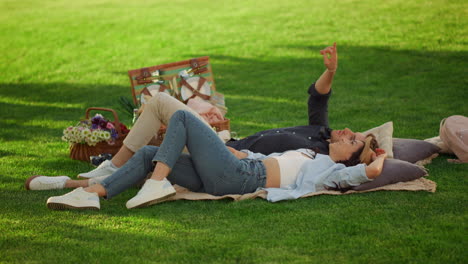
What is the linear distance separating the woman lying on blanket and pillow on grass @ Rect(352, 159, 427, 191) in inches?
3.8

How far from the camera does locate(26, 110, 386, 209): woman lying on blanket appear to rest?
423 centimetres

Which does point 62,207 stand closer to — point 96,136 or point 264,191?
point 264,191

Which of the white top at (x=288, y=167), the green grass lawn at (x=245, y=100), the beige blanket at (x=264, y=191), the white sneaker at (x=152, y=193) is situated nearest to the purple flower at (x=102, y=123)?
the green grass lawn at (x=245, y=100)

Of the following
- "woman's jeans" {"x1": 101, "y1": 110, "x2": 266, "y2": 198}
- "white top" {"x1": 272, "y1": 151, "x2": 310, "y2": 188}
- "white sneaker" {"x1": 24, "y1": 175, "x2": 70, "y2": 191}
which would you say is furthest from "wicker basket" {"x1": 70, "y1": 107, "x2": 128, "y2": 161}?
"white top" {"x1": 272, "y1": 151, "x2": 310, "y2": 188}

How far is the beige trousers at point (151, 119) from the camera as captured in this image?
16.0 feet

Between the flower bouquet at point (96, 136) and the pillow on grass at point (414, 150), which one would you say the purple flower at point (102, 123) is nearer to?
the flower bouquet at point (96, 136)

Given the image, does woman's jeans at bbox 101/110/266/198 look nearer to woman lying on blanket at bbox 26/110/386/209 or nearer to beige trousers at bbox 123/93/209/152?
woman lying on blanket at bbox 26/110/386/209

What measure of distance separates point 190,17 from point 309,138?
12.0 meters

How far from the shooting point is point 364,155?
179 inches

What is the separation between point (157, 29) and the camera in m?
15.4

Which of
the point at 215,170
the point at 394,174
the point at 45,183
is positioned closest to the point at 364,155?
the point at 394,174

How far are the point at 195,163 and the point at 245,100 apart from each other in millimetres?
5323

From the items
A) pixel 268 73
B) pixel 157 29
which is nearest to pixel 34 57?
pixel 157 29

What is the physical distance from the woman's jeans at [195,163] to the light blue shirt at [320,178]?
0.23m
